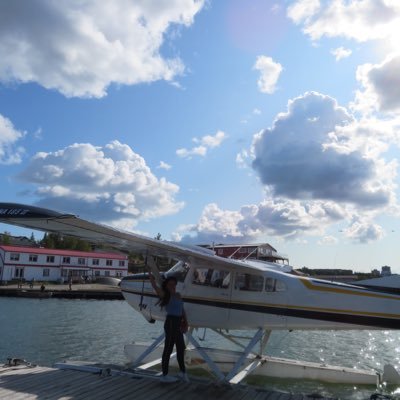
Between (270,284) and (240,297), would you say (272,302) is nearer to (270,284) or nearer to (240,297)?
(270,284)

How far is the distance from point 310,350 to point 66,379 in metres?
12.1

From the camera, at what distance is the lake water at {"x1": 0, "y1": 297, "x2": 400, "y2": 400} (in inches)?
551

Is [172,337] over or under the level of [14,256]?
over

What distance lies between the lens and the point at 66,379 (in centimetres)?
823

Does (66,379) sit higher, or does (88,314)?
(66,379)

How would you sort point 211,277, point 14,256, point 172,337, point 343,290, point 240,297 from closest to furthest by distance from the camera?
point 172,337 < point 343,290 < point 240,297 < point 211,277 < point 14,256

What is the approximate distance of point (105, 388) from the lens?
7734 mm

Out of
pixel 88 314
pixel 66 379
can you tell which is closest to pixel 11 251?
pixel 88 314

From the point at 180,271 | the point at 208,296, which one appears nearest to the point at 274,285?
the point at 208,296

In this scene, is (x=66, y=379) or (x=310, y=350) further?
(x=310, y=350)

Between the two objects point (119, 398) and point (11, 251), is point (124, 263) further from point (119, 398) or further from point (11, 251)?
point (119, 398)

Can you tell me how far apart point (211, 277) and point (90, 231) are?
3200mm

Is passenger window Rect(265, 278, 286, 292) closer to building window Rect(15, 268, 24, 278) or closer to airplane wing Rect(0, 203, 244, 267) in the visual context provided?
airplane wing Rect(0, 203, 244, 267)

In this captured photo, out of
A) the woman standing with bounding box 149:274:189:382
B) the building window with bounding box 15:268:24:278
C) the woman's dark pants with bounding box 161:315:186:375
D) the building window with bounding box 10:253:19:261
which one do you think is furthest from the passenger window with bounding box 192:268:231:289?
the building window with bounding box 15:268:24:278
